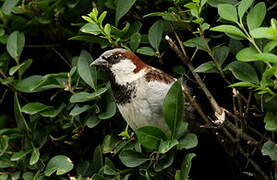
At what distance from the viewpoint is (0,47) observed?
230 centimetres

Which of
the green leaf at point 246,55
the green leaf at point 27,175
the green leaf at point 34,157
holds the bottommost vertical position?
the green leaf at point 27,175

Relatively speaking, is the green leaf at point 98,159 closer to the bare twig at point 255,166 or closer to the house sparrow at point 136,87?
the house sparrow at point 136,87

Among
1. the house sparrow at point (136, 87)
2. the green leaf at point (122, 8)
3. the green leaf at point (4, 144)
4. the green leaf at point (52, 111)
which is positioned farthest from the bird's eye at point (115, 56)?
the green leaf at point (4, 144)

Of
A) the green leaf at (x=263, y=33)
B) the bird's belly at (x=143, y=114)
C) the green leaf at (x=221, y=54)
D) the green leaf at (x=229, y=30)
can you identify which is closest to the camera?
the green leaf at (x=263, y=33)

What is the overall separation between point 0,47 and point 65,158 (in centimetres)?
62

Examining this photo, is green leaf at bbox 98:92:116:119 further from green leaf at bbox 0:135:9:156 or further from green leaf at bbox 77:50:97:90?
green leaf at bbox 0:135:9:156

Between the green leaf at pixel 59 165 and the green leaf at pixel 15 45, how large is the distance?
1.35 ft

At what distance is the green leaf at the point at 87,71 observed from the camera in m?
1.88

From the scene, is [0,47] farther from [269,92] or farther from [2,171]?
[269,92]

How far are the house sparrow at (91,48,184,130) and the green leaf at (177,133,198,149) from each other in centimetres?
17

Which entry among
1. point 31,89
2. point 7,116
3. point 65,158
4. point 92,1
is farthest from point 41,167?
point 92,1

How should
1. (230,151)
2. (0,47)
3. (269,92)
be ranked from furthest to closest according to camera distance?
(0,47) < (230,151) < (269,92)

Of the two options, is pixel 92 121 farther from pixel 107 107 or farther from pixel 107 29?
pixel 107 29

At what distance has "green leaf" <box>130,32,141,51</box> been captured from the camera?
6.07ft
